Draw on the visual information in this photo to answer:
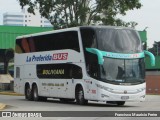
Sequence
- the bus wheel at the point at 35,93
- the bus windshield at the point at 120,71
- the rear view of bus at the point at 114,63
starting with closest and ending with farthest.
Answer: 1. the rear view of bus at the point at 114,63
2. the bus windshield at the point at 120,71
3. the bus wheel at the point at 35,93

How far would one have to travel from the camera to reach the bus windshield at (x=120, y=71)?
84.0ft

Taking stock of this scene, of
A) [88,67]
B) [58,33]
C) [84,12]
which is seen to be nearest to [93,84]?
[88,67]

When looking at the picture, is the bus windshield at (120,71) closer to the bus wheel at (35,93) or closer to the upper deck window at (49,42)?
the upper deck window at (49,42)

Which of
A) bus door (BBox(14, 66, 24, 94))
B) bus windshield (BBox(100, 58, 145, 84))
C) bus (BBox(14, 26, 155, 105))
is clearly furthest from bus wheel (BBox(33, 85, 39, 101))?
→ bus windshield (BBox(100, 58, 145, 84))

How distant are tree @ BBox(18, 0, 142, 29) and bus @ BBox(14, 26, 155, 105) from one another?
11.8 metres

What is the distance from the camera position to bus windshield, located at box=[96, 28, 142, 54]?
25.9 metres

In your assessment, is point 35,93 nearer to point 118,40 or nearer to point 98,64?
point 98,64

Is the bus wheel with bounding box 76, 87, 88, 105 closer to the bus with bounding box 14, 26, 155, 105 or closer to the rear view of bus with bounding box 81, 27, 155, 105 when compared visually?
the bus with bounding box 14, 26, 155, 105

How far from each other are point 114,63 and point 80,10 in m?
15.6

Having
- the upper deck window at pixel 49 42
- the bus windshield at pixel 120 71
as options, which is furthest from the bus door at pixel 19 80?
the bus windshield at pixel 120 71

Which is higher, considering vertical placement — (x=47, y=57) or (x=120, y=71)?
(x=47, y=57)

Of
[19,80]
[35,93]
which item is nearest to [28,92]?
[35,93]

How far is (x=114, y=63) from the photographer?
25.8m

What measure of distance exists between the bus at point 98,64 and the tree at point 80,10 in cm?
1179
